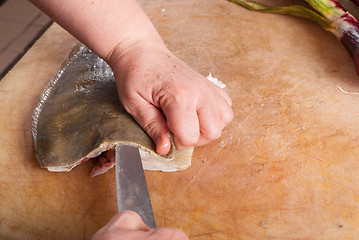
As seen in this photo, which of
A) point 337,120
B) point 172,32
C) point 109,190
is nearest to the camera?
point 109,190

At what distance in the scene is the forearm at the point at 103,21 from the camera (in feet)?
3.81

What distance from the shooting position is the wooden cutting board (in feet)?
3.65

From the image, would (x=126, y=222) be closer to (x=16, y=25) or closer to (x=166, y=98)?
(x=166, y=98)

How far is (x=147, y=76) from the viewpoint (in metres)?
1.13

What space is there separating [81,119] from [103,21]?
12.4 inches

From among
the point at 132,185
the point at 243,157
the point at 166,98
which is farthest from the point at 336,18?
the point at 132,185

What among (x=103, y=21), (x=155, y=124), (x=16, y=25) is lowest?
(x=16, y=25)

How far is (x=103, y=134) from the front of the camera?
1076 mm

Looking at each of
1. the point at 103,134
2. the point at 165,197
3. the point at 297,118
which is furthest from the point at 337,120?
the point at 103,134

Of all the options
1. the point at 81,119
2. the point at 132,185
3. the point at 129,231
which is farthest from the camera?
the point at 81,119

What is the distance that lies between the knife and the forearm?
347 mm

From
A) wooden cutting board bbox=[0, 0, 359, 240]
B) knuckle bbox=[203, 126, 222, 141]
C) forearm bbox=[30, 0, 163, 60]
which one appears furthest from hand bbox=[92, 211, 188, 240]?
forearm bbox=[30, 0, 163, 60]

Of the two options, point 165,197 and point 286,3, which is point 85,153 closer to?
point 165,197

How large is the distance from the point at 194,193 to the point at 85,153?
14.0 inches
